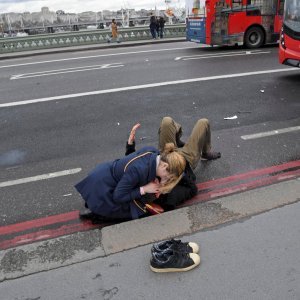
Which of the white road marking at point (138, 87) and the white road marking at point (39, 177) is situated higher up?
the white road marking at point (138, 87)

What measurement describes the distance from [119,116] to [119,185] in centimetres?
381

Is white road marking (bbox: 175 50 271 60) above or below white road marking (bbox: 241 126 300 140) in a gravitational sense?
above

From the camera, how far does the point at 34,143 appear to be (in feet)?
19.6

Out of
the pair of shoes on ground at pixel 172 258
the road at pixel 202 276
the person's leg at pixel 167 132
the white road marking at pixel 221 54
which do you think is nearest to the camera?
the road at pixel 202 276

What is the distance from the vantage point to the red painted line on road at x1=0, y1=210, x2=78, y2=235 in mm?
3670

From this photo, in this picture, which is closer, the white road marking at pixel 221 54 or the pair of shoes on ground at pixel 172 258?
the pair of shoes on ground at pixel 172 258

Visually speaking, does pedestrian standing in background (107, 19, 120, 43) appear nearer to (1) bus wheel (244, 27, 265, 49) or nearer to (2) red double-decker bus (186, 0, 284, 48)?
(2) red double-decker bus (186, 0, 284, 48)

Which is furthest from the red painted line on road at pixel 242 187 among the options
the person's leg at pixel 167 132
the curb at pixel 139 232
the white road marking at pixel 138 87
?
the white road marking at pixel 138 87

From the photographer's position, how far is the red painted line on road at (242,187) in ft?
13.1

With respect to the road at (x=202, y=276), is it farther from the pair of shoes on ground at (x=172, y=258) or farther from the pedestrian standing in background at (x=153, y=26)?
the pedestrian standing in background at (x=153, y=26)

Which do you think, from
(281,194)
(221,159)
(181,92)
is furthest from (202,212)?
(181,92)

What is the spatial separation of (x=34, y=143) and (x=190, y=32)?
1191cm

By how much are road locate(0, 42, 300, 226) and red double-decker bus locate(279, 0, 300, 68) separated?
560mm

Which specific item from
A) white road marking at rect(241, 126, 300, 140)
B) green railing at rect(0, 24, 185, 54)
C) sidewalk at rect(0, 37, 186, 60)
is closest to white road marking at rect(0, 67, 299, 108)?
white road marking at rect(241, 126, 300, 140)
